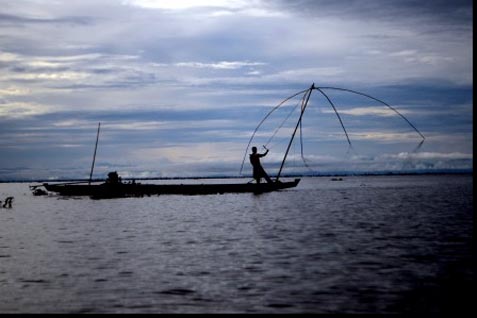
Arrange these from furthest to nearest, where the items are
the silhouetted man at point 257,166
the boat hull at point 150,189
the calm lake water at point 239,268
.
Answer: the boat hull at point 150,189, the silhouetted man at point 257,166, the calm lake water at point 239,268

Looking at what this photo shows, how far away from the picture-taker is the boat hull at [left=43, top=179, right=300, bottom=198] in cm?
4472

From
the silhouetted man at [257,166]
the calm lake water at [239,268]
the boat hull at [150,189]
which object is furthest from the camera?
the boat hull at [150,189]

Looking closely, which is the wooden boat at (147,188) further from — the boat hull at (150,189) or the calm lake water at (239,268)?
the calm lake water at (239,268)

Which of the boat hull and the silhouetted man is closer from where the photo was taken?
the silhouetted man

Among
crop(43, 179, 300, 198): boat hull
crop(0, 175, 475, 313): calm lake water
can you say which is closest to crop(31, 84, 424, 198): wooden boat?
crop(43, 179, 300, 198): boat hull

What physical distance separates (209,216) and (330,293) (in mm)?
19456

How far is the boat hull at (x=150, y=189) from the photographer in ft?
147

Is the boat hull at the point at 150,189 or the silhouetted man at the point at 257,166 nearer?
the silhouetted man at the point at 257,166

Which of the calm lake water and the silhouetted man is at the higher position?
the silhouetted man

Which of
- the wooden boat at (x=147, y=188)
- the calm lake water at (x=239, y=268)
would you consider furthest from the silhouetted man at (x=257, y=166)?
the calm lake water at (x=239, y=268)

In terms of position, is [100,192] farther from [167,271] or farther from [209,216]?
[167,271]

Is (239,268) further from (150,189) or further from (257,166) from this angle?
(150,189)

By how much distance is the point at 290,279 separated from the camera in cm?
1153

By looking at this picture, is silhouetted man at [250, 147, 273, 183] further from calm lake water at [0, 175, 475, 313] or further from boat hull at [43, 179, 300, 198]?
calm lake water at [0, 175, 475, 313]
